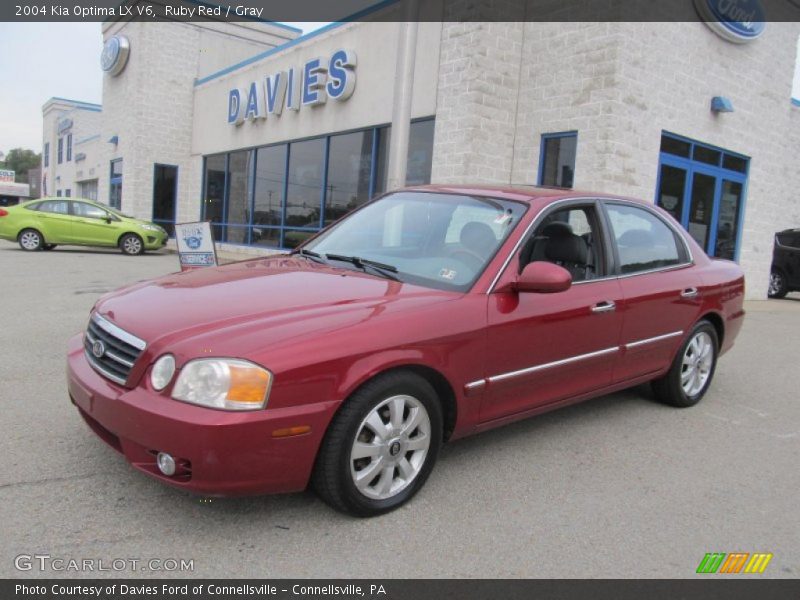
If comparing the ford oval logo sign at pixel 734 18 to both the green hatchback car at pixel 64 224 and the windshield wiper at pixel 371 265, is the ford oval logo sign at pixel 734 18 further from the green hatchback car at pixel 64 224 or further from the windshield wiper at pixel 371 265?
the green hatchback car at pixel 64 224

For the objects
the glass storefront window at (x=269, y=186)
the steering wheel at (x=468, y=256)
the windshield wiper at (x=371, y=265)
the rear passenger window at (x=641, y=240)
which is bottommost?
the windshield wiper at (x=371, y=265)

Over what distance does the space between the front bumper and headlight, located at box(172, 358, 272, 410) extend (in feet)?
0.13

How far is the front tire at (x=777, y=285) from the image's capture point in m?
14.7

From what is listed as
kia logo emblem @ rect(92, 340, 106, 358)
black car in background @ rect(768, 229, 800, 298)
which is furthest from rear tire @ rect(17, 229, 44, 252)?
black car in background @ rect(768, 229, 800, 298)

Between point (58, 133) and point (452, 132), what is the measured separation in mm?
37321

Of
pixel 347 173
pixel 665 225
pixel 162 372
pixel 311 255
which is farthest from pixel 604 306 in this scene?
pixel 347 173

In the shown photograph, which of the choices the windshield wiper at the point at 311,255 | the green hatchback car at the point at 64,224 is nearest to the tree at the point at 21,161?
the green hatchback car at the point at 64,224

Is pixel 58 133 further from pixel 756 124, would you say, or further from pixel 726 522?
pixel 726 522

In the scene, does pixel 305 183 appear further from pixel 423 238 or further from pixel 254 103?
pixel 423 238

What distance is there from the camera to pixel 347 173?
14.5 metres

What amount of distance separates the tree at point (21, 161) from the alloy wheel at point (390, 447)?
458ft

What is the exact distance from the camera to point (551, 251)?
13.6 feet

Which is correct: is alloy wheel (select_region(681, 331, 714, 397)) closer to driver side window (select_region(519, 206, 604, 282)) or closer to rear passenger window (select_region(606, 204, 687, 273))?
rear passenger window (select_region(606, 204, 687, 273))

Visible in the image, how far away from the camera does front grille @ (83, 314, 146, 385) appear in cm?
284
